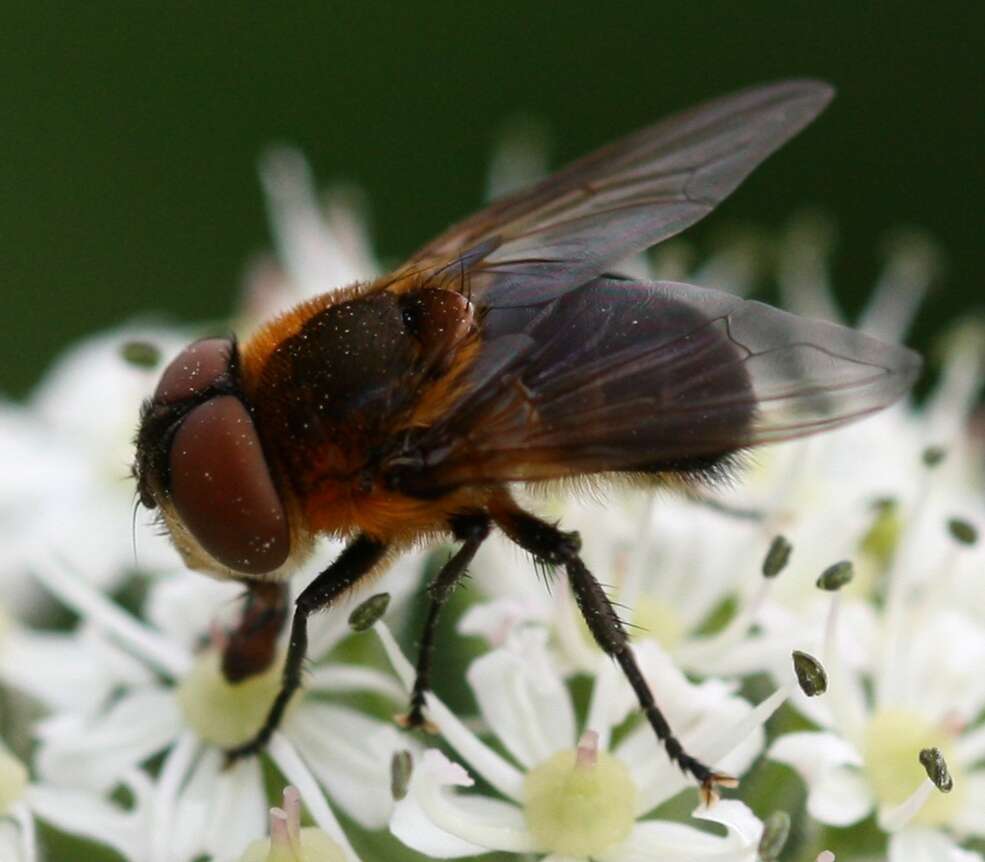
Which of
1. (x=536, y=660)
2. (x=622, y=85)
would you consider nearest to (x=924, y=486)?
(x=536, y=660)

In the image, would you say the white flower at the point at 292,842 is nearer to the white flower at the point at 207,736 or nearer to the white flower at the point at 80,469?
the white flower at the point at 207,736

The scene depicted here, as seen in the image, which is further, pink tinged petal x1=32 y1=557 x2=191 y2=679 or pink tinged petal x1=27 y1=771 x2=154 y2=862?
pink tinged petal x1=32 y1=557 x2=191 y2=679

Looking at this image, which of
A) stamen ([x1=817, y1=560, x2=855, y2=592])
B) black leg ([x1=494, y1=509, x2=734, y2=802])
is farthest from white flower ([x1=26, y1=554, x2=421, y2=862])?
stamen ([x1=817, y1=560, x2=855, y2=592])

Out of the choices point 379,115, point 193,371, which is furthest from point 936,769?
point 379,115

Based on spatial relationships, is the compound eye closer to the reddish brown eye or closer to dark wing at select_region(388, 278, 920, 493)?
the reddish brown eye

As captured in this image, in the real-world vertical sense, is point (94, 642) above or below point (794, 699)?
above

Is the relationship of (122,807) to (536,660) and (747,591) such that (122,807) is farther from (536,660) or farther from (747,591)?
(747,591)
